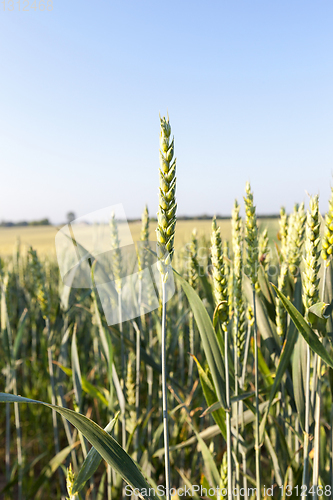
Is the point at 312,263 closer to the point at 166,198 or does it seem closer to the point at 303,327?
the point at 303,327

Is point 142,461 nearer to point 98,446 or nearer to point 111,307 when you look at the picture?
point 111,307

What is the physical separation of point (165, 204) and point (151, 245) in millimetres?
608

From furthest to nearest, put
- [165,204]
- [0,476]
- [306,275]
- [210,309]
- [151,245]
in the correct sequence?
[0,476] → [210,309] → [151,245] → [306,275] → [165,204]

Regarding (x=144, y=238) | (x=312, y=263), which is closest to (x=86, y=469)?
(x=312, y=263)

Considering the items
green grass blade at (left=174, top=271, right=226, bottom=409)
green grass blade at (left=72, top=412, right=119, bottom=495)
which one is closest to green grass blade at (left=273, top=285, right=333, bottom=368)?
green grass blade at (left=174, top=271, right=226, bottom=409)

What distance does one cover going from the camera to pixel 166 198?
49 centimetres

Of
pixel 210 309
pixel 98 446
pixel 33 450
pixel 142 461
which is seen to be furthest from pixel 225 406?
pixel 33 450

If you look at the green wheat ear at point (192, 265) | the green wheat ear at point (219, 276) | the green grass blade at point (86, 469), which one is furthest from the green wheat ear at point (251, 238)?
the green grass blade at point (86, 469)

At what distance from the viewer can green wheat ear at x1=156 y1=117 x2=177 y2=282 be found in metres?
0.49

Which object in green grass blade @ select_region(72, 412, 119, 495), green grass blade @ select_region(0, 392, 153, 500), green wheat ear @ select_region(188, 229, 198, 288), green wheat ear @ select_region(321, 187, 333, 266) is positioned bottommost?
green grass blade @ select_region(72, 412, 119, 495)

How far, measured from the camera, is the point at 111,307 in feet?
4.18

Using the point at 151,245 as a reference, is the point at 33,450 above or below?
below

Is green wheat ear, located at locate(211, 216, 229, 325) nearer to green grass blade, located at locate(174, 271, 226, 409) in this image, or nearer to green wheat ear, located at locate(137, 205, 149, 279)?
green grass blade, located at locate(174, 271, 226, 409)

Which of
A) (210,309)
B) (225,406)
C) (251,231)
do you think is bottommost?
(225,406)
